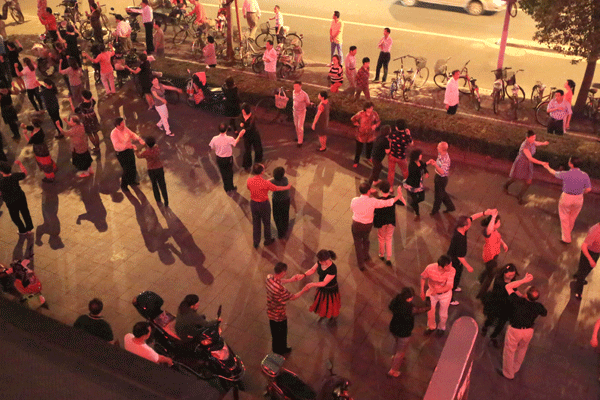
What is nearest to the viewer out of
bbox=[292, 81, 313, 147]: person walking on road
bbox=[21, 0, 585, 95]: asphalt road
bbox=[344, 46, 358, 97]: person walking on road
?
bbox=[292, 81, 313, 147]: person walking on road

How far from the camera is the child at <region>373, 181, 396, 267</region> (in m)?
8.33

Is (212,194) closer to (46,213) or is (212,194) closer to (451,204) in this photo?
(46,213)

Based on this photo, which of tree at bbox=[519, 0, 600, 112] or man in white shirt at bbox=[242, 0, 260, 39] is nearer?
tree at bbox=[519, 0, 600, 112]

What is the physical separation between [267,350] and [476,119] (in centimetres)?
737

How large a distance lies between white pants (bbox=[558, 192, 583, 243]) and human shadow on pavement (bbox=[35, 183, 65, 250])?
8.47 m

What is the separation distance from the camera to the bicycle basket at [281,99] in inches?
512

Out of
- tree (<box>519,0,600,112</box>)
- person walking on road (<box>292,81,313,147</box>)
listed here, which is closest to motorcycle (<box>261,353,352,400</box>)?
person walking on road (<box>292,81,313,147</box>)

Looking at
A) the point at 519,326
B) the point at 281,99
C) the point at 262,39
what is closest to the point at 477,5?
the point at 262,39

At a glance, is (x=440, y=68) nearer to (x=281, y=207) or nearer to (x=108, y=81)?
(x=281, y=207)

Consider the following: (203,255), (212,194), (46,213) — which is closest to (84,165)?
(46,213)

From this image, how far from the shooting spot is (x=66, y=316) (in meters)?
8.41

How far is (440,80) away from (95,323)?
1119 centimetres

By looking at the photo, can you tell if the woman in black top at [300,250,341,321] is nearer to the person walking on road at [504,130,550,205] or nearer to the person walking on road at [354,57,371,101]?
the person walking on road at [504,130,550,205]

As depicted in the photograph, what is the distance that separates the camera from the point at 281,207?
9.41 meters
